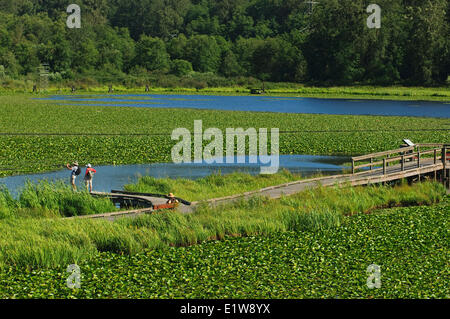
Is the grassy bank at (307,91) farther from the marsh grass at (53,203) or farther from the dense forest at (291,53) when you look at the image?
the marsh grass at (53,203)

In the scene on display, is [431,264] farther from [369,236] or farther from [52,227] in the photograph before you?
[52,227]

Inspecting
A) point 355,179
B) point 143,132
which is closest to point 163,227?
point 355,179

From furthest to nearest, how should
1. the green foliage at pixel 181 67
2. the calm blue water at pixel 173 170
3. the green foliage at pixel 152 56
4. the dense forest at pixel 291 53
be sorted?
the green foliage at pixel 152 56 < the green foliage at pixel 181 67 < the dense forest at pixel 291 53 < the calm blue water at pixel 173 170

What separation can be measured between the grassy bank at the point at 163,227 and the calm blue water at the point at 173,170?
871 centimetres

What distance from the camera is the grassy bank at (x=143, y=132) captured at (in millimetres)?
43219

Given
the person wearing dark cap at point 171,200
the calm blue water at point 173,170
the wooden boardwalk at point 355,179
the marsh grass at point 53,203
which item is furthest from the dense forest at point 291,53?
the marsh grass at point 53,203

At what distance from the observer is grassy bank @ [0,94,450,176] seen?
43219 mm

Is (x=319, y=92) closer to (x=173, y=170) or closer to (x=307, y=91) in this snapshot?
(x=307, y=91)

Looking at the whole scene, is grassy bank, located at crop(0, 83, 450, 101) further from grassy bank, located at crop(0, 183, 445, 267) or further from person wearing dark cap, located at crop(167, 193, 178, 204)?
person wearing dark cap, located at crop(167, 193, 178, 204)

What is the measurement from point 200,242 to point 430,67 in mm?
118462

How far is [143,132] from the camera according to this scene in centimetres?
5678

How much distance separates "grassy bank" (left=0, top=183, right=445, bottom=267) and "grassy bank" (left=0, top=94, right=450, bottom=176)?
48.8 ft

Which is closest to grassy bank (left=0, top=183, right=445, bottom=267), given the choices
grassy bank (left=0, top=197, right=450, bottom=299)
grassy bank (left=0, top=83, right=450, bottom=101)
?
grassy bank (left=0, top=197, right=450, bottom=299)
